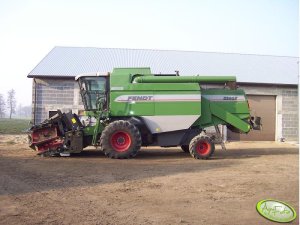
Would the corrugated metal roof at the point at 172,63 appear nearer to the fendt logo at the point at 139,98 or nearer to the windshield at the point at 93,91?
the windshield at the point at 93,91

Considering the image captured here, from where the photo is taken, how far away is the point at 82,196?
561 centimetres

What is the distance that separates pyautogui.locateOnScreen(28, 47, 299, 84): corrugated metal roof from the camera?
19.4 m

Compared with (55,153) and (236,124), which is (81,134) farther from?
(236,124)

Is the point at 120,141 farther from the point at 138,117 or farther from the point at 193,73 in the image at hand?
the point at 193,73

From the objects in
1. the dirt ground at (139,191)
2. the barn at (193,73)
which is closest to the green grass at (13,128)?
the dirt ground at (139,191)

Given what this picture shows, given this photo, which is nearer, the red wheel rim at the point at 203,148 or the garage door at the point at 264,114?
the red wheel rim at the point at 203,148

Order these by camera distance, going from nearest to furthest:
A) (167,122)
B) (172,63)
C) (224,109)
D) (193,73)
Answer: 1. (167,122)
2. (224,109)
3. (193,73)
4. (172,63)

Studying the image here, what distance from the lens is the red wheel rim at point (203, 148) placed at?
10828mm

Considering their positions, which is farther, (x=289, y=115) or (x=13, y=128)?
(x=13, y=128)

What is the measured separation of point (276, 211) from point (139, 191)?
2.45 m

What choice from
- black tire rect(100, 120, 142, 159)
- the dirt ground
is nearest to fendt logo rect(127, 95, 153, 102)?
black tire rect(100, 120, 142, 159)

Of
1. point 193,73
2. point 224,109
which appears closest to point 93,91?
point 224,109

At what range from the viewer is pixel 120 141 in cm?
1061

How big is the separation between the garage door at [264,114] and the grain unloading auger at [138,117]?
821 cm
